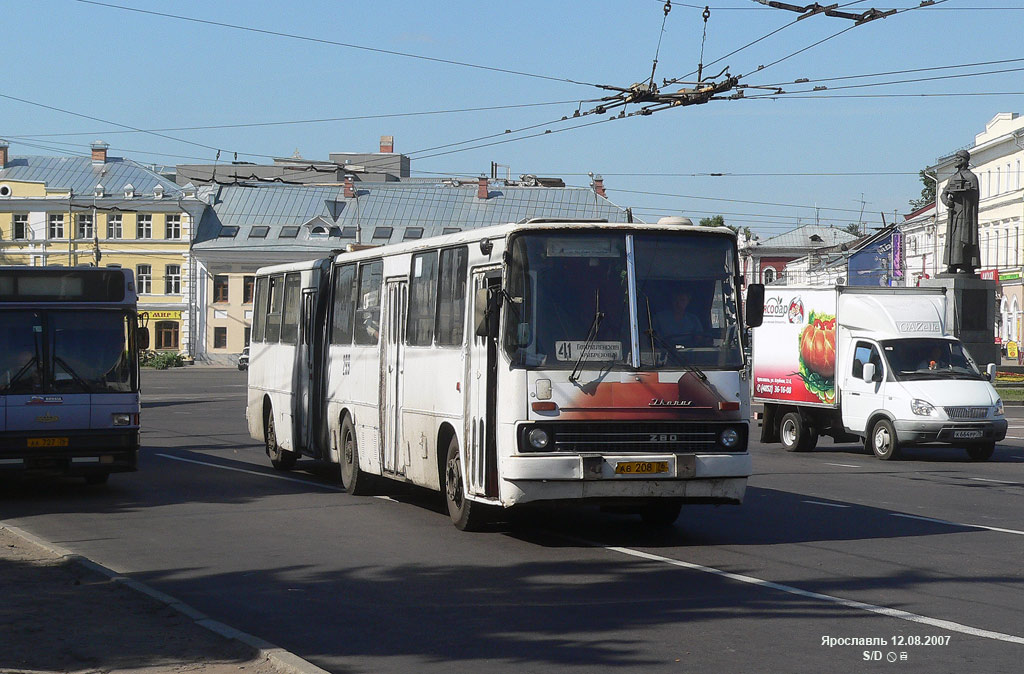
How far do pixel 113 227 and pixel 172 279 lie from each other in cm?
510

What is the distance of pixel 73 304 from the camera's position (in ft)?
57.2

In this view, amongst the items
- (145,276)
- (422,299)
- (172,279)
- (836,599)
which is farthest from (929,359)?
(145,276)

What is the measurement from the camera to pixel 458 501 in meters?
13.5

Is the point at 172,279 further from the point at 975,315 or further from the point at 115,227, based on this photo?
the point at 975,315

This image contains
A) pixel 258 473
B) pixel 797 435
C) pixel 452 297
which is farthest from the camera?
pixel 797 435

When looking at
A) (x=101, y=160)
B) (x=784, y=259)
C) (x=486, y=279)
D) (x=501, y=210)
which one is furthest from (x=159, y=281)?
(x=486, y=279)

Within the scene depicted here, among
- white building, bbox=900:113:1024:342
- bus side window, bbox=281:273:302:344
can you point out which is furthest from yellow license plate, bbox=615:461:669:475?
white building, bbox=900:113:1024:342

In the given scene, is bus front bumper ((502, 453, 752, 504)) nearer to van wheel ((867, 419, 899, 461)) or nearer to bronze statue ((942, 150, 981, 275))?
van wheel ((867, 419, 899, 461))

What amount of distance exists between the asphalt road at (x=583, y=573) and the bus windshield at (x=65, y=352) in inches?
54.6

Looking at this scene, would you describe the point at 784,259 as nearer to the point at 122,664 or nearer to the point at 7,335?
the point at 7,335

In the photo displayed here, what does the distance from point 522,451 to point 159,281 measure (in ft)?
272

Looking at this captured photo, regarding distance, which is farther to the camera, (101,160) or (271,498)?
(101,160)

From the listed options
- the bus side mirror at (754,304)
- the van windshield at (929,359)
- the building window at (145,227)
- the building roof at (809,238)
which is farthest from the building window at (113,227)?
the bus side mirror at (754,304)

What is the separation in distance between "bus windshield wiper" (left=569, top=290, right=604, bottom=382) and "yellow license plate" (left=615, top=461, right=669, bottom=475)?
818 mm
